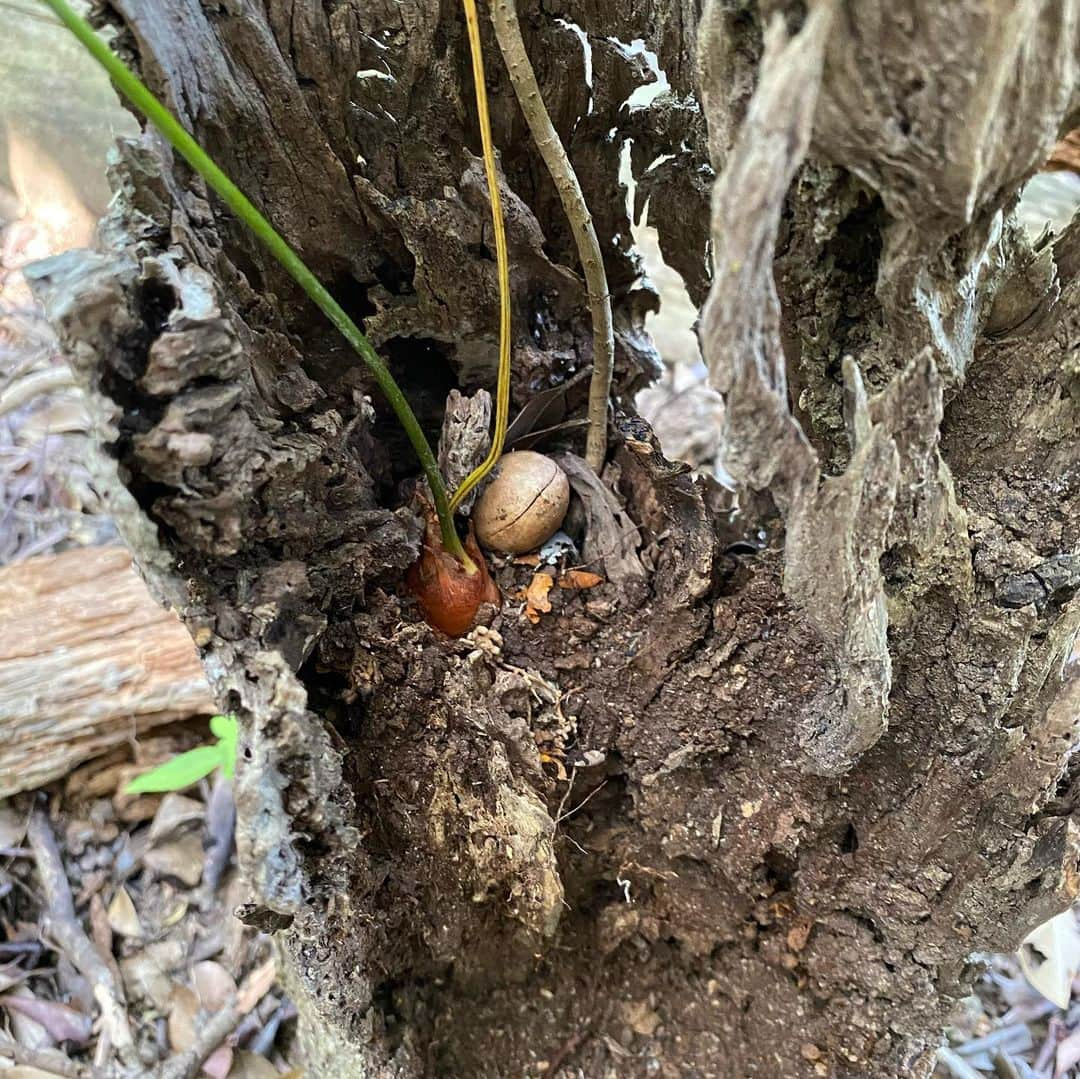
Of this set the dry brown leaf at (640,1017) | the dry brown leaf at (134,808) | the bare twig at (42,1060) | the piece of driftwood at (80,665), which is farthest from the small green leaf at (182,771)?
the dry brown leaf at (640,1017)

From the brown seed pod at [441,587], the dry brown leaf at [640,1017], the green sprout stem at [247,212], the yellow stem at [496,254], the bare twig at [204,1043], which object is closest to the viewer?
the green sprout stem at [247,212]

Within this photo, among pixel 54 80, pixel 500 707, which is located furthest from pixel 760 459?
pixel 54 80

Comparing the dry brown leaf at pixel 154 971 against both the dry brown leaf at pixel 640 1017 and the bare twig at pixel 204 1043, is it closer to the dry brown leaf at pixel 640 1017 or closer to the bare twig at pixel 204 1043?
the bare twig at pixel 204 1043

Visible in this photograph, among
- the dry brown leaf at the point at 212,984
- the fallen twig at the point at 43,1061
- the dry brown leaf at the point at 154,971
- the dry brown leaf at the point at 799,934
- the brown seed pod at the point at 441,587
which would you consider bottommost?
the dry brown leaf at the point at 212,984

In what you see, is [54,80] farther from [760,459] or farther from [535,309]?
[760,459]

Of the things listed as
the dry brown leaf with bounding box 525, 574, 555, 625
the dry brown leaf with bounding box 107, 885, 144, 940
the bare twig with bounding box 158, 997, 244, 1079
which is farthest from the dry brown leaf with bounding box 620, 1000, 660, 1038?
the dry brown leaf with bounding box 107, 885, 144, 940
